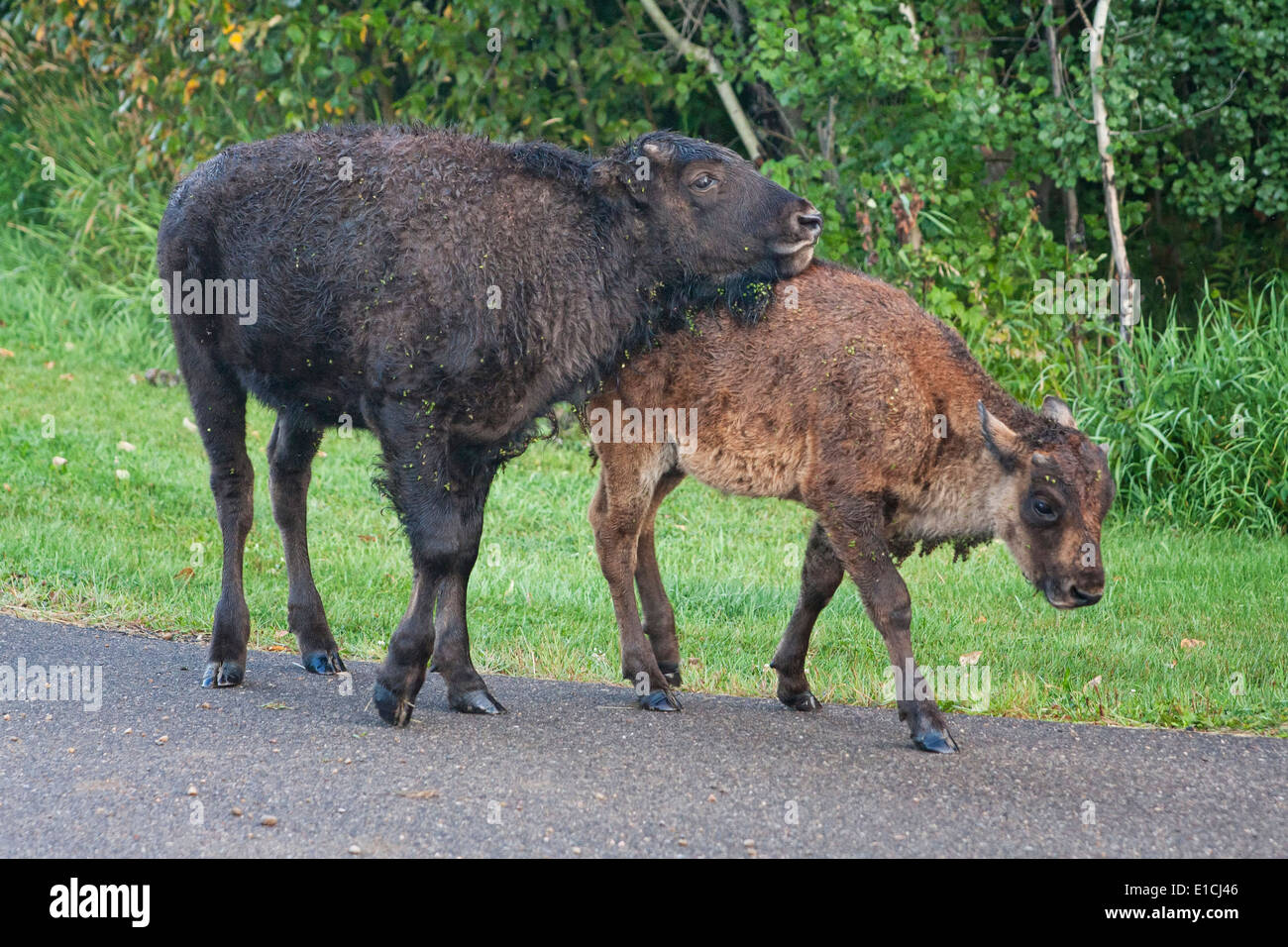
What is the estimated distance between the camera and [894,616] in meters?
5.68

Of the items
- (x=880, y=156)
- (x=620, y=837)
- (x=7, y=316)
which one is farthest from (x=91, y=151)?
(x=620, y=837)

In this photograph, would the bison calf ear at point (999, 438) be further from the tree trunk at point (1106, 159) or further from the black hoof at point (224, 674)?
the tree trunk at point (1106, 159)

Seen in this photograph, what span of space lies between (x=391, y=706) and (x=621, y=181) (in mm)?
2201

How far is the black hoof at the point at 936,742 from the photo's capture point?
5.50 metres

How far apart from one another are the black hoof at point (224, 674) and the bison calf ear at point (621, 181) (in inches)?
96.9

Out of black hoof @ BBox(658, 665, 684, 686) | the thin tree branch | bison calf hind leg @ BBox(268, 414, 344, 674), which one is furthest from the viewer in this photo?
the thin tree branch

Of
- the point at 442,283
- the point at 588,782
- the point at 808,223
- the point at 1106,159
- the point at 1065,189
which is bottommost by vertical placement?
the point at 588,782

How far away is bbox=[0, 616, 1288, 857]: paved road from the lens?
4520 mm

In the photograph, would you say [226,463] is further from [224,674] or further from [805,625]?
[805,625]

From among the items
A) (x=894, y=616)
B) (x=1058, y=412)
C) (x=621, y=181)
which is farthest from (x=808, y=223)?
(x=894, y=616)

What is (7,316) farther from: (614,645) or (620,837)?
(620,837)

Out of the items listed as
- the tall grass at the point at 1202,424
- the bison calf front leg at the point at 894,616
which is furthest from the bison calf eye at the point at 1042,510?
the tall grass at the point at 1202,424

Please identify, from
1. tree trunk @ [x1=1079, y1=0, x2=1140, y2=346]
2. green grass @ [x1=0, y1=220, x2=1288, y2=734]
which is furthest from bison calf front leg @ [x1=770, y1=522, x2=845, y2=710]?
tree trunk @ [x1=1079, y1=0, x2=1140, y2=346]

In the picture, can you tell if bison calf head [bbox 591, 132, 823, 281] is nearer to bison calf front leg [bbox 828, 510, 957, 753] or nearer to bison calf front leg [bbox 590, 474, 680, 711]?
bison calf front leg [bbox 590, 474, 680, 711]
